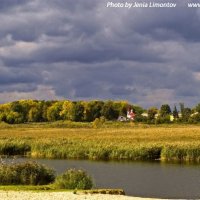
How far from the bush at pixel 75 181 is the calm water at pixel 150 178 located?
254 cm

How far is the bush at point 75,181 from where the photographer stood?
2372cm

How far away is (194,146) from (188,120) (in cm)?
7848

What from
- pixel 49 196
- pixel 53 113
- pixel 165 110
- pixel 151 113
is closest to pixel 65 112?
pixel 53 113

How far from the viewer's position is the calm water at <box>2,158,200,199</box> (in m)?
26.3

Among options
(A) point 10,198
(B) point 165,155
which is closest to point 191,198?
(A) point 10,198

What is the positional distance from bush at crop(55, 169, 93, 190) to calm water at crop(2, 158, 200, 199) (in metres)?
2.54

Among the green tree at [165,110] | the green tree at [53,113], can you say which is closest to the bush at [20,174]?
the green tree at [53,113]

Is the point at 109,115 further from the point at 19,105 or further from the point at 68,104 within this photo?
the point at 19,105

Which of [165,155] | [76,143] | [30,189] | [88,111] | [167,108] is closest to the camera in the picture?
[30,189]

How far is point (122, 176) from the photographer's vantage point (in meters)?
33.1

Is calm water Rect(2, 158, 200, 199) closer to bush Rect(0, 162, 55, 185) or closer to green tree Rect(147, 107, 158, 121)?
bush Rect(0, 162, 55, 185)

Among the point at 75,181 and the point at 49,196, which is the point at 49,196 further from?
the point at 75,181

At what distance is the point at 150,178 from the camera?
32281 mm

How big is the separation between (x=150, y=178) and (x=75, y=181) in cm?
936
